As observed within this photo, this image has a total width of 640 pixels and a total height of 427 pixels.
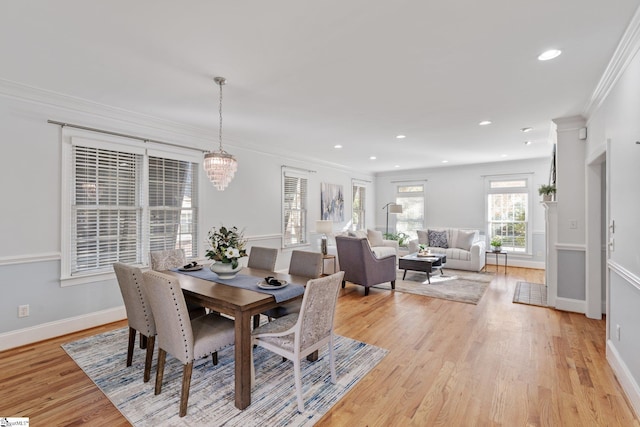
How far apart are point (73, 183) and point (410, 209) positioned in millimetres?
7695

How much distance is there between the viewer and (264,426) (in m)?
1.94

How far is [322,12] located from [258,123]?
8.08 feet

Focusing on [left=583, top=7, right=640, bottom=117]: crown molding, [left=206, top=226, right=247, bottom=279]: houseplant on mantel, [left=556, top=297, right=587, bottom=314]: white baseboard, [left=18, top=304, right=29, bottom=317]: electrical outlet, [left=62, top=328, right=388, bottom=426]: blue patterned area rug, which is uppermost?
[left=583, top=7, right=640, bottom=117]: crown molding

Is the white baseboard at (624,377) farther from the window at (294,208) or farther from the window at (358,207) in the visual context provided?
the window at (358,207)

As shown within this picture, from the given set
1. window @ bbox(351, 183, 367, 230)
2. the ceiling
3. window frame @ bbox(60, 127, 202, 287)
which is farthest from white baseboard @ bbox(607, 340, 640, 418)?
window @ bbox(351, 183, 367, 230)

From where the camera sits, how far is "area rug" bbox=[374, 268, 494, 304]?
4801 mm

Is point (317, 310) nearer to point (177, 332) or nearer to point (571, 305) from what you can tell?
point (177, 332)

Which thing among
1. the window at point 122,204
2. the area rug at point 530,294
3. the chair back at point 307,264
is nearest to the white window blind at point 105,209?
the window at point 122,204

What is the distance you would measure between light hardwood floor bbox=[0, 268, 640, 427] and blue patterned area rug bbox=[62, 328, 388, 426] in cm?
10

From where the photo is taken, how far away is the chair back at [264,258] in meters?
3.55

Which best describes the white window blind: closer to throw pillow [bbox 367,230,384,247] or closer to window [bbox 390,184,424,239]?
throw pillow [bbox 367,230,384,247]

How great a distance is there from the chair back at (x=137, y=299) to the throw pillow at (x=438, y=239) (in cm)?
633

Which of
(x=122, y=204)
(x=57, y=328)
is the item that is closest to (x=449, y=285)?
(x=122, y=204)

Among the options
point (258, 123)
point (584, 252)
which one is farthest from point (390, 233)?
point (258, 123)
